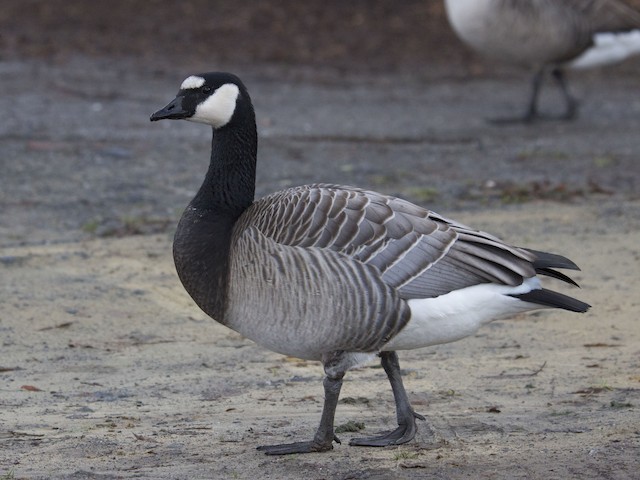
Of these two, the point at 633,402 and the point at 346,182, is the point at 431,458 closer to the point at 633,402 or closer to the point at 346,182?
the point at 633,402

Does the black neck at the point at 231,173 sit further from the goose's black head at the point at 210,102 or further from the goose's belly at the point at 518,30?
the goose's belly at the point at 518,30

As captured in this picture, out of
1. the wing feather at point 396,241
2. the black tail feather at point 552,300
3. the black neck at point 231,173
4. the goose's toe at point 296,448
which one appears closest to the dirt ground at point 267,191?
the goose's toe at point 296,448

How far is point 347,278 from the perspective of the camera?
4473 mm

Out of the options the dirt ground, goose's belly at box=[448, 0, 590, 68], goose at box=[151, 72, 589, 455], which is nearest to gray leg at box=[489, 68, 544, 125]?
the dirt ground

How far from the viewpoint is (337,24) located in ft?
51.7

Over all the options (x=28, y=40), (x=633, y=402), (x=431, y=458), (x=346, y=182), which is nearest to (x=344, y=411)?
(x=431, y=458)

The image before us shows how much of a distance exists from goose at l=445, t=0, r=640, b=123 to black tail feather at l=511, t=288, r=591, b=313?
7.63 metres

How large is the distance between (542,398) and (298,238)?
1472 millimetres

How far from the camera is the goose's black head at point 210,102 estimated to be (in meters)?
4.94

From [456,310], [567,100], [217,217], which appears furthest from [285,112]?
[456,310]

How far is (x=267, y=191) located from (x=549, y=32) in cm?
445

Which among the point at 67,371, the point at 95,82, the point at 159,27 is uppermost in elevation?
the point at 159,27

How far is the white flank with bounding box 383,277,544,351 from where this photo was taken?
14.9 feet

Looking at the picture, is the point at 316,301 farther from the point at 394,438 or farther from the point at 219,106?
the point at 219,106
